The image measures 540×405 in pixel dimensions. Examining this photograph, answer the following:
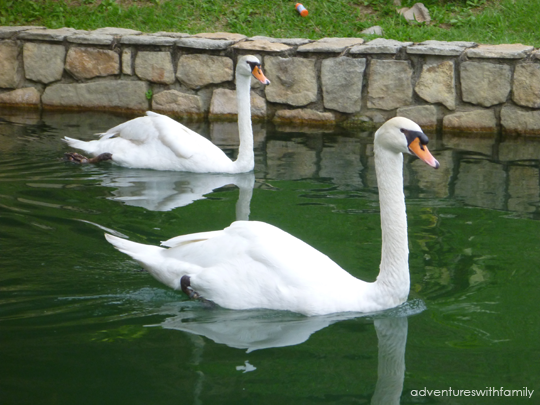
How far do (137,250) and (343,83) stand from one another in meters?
5.27

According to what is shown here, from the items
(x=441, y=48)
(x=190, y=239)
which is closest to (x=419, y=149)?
(x=190, y=239)

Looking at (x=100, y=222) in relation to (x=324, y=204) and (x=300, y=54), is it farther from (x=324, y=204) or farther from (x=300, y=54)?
(x=300, y=54)

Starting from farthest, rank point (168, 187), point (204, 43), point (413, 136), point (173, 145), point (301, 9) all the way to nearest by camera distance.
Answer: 1. point (301, 9)
2. point (204, 43)
3. point (173, 145)
4. point (168, 187)
5. point (413, 136)

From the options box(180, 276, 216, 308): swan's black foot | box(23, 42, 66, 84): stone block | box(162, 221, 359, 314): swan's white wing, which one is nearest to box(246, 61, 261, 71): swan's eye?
box(162, 221, 359, 314): swan's white wing

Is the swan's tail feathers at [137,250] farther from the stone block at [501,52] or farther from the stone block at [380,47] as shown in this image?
the stone block at [501,52]

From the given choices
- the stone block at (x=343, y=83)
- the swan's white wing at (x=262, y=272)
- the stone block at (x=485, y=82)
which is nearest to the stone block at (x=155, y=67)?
the stone block at (x=343, y=83)

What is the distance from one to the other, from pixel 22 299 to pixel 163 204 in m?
2.07

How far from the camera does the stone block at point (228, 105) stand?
29.9 ft

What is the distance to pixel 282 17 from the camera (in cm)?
1001

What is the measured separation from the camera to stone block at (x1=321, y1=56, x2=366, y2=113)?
870cm

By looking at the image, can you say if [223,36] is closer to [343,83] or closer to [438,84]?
[343,83]

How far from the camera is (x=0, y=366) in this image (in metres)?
3.12

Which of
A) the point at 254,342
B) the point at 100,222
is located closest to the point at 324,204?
the point at 100,222

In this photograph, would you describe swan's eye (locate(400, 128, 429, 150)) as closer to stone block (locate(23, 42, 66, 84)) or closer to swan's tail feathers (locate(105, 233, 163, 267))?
swan's tail feathers (locate(105, 233, 163, 267))
